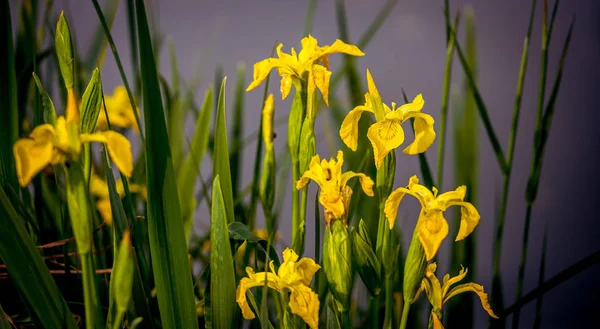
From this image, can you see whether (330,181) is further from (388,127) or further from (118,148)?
(118,148)

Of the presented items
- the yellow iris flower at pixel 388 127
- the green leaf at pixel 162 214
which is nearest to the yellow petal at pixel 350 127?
the yellow iris flower at pixel 388 127

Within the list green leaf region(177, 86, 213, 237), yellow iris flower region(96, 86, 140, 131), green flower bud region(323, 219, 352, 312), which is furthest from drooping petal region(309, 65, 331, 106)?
yellow iris flower region(96, 86, 140, 131)

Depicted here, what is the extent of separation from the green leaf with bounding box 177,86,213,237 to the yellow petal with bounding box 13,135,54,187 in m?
0.33

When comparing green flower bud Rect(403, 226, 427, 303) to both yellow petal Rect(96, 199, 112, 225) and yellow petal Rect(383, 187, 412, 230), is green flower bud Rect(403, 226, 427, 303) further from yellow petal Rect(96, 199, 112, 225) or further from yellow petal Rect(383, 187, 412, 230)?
yellow petal Rect(96, 199, 112, 225)

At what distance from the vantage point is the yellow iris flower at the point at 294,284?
1.10ft

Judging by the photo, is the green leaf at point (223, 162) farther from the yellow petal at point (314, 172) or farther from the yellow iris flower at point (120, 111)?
the yellow iris flower at point (120, 111)

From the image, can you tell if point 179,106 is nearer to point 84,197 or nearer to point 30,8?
point 30,8

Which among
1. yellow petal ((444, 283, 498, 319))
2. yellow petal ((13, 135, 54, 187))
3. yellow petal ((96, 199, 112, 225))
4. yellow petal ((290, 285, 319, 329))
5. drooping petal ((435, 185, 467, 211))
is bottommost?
A: yellow petal ((96, 199, 112, 225))

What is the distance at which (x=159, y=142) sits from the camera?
0.33m

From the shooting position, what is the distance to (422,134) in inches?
14.8

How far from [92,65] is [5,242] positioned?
0.40 m

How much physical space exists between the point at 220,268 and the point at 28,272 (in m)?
0.10

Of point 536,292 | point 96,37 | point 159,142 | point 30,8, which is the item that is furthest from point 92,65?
point 536,292

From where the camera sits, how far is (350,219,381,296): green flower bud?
370mm
